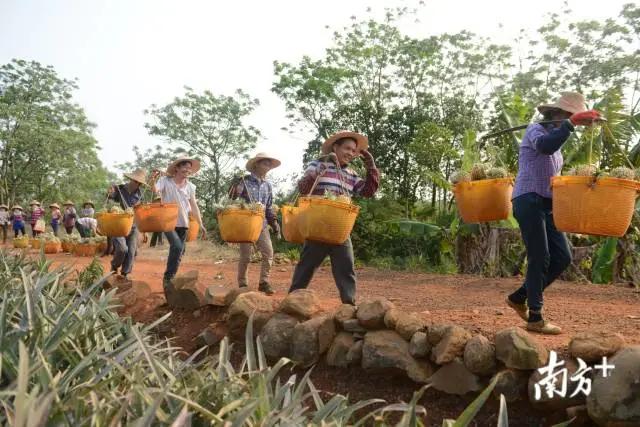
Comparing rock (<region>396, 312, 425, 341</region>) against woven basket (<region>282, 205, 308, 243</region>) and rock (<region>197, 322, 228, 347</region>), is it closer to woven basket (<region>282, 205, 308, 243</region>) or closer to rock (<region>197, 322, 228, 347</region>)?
woven basket (<region>282, 205, 308, 243</region>)

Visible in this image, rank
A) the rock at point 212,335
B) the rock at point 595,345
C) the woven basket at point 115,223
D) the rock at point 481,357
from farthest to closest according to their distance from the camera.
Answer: the woven basket at point 115,223
the rock at point 212,335
the rock at point 481,357
the rock at point 595,345

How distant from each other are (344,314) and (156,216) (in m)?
2.36

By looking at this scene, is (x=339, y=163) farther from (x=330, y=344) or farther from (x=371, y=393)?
(x=371, y=393)

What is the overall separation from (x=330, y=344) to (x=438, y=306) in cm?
141

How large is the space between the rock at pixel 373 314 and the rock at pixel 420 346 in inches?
12.7

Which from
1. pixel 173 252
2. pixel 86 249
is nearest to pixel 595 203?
pixel 173 252

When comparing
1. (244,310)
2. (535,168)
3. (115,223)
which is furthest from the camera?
(115,223)

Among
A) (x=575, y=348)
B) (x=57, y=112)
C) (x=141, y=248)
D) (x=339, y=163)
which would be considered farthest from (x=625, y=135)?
(x=57, y=112)

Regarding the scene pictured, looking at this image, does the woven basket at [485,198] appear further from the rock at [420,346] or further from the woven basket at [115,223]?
the woven basket at [115,223]

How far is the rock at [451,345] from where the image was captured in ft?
11.3

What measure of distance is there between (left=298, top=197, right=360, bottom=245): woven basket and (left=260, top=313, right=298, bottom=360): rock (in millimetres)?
755

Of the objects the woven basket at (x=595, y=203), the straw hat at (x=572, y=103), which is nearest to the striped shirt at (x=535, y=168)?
the straw hat at (x=572, y=103)

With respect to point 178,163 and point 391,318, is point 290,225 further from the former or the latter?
point 178,163

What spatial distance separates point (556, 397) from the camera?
3.05 metres
